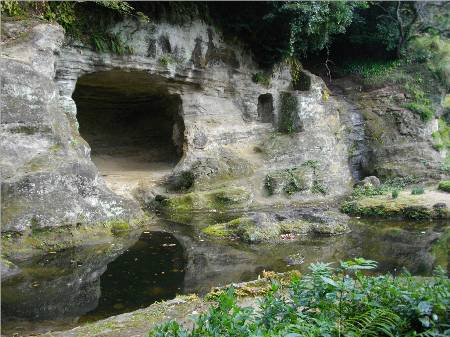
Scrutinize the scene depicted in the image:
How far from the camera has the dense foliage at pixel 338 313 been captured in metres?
2.93

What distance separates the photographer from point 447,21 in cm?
2138

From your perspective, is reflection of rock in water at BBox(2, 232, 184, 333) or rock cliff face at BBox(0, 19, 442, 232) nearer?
reflection of rock in water at BBox(2, 232, 184, 333)

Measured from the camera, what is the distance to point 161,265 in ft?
25.8

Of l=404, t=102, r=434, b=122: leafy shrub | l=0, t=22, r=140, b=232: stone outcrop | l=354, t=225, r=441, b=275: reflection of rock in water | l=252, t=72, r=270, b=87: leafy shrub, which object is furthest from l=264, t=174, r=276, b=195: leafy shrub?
l=404, t=102, r=434, b=122: leafy shrub

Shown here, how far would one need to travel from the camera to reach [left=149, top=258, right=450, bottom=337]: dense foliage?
293cm

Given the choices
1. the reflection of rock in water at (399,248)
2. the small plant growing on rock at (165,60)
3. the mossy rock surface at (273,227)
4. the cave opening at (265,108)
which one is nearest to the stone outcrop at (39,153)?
the mossy rock surface at (273,227)

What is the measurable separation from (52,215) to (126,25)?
6.33 metres

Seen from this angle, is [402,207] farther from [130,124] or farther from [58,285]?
[130,124]

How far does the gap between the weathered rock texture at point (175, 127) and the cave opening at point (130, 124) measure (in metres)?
0.19

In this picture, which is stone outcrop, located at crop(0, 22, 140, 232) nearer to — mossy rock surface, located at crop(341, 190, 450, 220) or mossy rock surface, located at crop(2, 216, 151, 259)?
mossy rock surface, located at crop(2, 216, 151, 259)

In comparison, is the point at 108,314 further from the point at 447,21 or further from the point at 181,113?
the point at 447,21

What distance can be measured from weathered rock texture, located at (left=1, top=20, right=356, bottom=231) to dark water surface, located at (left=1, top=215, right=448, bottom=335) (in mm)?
1334

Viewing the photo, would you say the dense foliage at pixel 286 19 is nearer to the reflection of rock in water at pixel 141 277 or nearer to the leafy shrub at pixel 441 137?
the leafy shrub at pixel 441 137

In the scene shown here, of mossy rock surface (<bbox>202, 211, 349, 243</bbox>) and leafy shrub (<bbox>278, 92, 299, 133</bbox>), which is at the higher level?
leafy shrub (<bbox>278, 92, 299, 133</bbox>)
